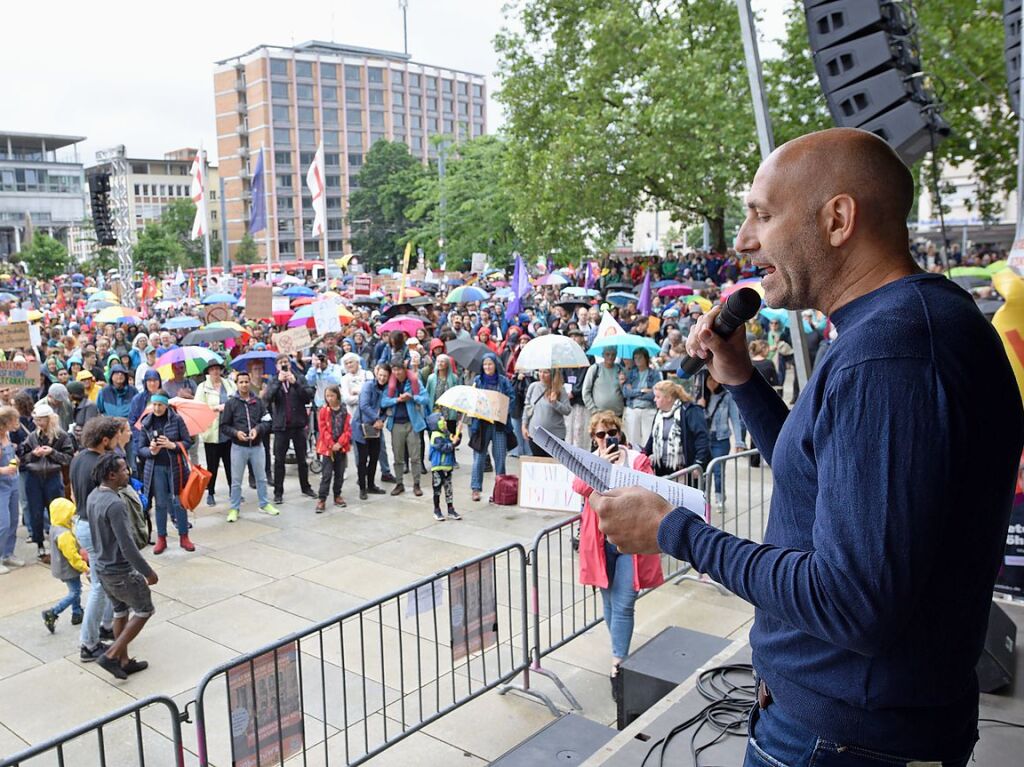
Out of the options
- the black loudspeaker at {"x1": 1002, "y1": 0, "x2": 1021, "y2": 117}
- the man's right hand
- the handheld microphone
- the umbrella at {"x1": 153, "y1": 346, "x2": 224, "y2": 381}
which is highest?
the black loudspeaker at {"x1": 1002, "y1": 0, "x2": 1021, "y2": 117}

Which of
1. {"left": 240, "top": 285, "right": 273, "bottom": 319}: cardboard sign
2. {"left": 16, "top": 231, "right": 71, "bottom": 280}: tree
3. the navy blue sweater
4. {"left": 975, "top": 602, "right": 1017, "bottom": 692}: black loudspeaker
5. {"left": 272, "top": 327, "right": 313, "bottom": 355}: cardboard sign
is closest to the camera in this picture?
the navy blue sweater

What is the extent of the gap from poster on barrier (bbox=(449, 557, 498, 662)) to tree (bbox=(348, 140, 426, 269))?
76725mm

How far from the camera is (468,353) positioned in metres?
12.9

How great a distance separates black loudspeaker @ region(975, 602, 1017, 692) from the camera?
434 cm

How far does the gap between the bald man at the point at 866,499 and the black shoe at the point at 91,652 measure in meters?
6.58

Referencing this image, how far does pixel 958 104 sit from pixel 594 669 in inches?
688

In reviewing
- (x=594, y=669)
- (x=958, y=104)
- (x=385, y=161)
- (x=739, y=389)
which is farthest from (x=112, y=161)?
(x=385, y=161)

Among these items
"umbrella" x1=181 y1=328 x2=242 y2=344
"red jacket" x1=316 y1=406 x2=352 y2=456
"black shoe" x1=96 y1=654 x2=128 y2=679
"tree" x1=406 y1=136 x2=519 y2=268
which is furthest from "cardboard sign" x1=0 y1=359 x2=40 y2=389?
"tree" x1=406 y1=136 x2=519 y2=268

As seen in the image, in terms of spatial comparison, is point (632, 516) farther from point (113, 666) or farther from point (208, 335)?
point (208, 335)

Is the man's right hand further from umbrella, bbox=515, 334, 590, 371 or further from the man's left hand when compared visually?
umbrella, bbox=515, 334, 590, 371

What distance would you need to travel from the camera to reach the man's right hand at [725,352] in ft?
7.11

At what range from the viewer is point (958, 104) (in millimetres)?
19094

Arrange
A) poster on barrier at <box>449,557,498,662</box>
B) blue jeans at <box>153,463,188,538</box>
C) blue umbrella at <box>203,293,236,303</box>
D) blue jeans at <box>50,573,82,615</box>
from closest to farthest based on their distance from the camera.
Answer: poster on barrier at <box>449,557,498,662</box>
blue jeans at <box>50,573,82,615</box>
blue jeans at <box>153,463,188,538</box>
blue umbrella at <box>203,293,236,303</box>

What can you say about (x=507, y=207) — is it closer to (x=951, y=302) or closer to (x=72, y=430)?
(x=72, y=430)
